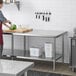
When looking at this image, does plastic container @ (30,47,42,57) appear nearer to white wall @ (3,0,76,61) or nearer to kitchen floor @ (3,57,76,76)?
kitchen floor @ (3,57,76,76)

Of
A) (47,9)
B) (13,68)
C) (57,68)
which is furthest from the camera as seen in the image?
(47,9)

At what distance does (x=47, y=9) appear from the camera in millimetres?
4824

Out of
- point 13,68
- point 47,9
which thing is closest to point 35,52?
point 47,9

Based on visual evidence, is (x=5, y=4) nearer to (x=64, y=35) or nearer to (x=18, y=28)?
(x=18, y=28)

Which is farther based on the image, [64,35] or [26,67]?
[64,35]

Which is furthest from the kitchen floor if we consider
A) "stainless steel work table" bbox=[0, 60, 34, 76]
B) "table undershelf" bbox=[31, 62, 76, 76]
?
"stainless steel work table" bbox=[0, 60, 34, 76]

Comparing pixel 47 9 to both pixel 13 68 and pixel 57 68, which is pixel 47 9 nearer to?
pixel 57 68

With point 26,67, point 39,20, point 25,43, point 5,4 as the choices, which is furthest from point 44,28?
point 26,67

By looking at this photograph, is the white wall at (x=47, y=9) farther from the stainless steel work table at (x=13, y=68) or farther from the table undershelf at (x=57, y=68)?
the stainless steel work table at (x=13, y=68)

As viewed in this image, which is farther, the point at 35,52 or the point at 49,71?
the point at 35,52

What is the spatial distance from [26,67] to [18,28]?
113 inches

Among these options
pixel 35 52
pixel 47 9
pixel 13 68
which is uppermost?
pixel 47 9

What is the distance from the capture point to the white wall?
4688 mm

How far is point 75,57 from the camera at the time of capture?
415cm
